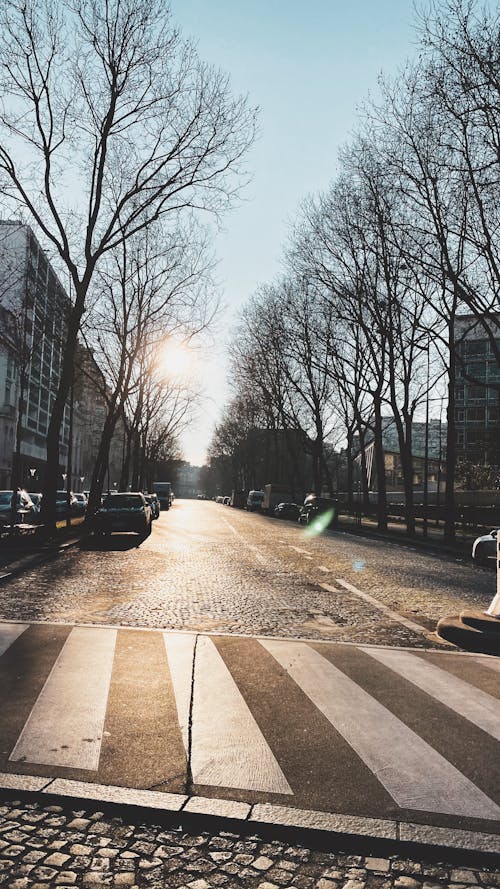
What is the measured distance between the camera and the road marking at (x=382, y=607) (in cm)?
875

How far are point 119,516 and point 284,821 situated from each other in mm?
21124

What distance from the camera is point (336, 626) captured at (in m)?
8.57

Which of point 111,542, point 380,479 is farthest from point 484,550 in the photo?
point 380,479

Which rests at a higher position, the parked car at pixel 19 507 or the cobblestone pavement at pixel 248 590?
the parked car at pixel 19 507

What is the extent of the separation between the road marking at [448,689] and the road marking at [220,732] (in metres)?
1.41

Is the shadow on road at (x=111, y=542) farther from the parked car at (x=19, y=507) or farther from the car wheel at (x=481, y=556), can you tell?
the car wheel at (x=481, y=556)

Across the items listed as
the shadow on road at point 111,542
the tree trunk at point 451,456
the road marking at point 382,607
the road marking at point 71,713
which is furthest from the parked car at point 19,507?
the road marking at point 71,713

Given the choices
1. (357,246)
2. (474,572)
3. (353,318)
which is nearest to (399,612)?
(474,572)

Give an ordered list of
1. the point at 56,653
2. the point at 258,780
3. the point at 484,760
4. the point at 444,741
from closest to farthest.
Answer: the point at 258,780
the point at 484,760
the point at 444,741
the point at 56,653

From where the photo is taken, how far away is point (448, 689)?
221 inches

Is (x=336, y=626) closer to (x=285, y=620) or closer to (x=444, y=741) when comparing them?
(x=285, y=620)

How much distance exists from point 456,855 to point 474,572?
47.7ft

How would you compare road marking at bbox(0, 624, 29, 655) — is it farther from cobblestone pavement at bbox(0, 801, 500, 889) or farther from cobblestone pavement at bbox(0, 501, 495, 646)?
cobblestone pavement at bbox(0, 801, 500, 889)

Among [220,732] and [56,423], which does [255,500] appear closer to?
[56,423]
